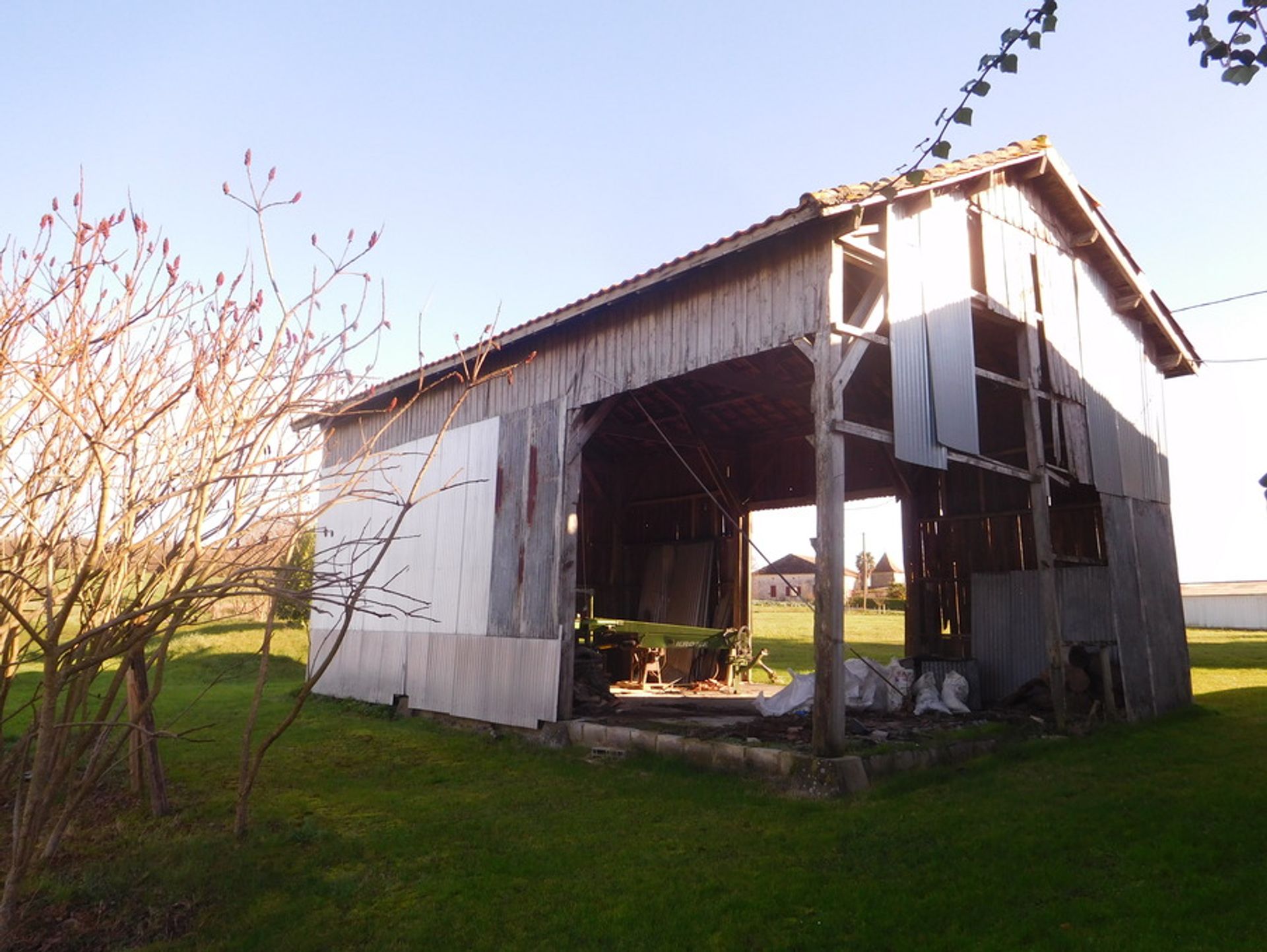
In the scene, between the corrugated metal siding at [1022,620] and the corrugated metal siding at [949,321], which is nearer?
the corrugated metal siding at [949,321]

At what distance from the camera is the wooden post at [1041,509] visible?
9812 millimetres

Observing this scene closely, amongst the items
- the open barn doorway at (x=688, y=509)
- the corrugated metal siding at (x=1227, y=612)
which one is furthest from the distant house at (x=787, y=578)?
the open barn doorway at (x=688, y=509)

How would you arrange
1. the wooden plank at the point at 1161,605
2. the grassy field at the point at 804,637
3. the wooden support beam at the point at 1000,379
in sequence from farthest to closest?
the grassy field at the point at 804,637 < the wooden plank at the point at 1161,605 < the wooden support beam at the point at 1000,379

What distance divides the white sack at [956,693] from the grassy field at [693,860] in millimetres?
1538

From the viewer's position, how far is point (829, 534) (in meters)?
7.89

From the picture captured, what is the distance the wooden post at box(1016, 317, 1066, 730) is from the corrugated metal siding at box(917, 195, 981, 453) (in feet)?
3.97

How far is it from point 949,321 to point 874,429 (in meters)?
1.92

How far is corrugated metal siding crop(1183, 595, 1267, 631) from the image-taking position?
43469 millimetres

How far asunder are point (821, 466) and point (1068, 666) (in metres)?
5.11

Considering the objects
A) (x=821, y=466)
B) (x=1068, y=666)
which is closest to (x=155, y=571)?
(x=821, y=466)

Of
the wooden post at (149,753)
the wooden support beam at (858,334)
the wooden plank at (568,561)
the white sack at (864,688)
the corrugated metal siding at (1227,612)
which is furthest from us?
the corrugated metal siding at (1227,612)

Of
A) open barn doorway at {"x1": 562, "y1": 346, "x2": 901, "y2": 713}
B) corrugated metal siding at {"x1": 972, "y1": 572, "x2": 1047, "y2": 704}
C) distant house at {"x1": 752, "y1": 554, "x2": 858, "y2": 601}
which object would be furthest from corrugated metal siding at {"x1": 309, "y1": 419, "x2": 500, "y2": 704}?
distant house at {"x1": 752, "y1": 554, "x2": 858, "y2": 601}

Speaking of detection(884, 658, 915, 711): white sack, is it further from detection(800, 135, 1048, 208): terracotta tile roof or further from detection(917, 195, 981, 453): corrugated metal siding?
detection(800, 135, 1048, 208): terracotta tile roof

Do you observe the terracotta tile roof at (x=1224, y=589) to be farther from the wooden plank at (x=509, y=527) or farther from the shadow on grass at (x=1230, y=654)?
the wooden plank at (x=509, y=527)
